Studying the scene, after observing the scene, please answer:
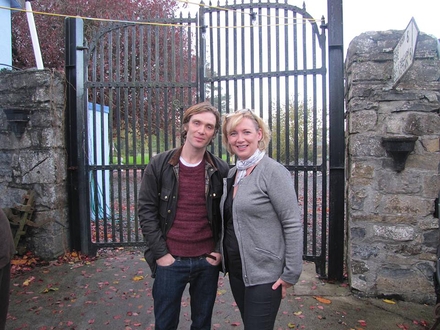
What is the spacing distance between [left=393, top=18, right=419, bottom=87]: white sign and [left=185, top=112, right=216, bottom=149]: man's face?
166 cm

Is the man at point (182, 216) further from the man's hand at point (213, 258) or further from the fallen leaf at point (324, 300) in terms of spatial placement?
the fallen leaf at point (324, 300)

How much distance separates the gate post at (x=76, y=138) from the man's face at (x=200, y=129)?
2800 mm

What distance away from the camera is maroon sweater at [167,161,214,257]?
2.14m

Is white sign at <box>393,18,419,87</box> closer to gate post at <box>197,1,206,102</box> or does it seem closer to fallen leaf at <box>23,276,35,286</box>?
gate post at <box>197,1,206,102</box>

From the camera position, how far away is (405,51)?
114 inches

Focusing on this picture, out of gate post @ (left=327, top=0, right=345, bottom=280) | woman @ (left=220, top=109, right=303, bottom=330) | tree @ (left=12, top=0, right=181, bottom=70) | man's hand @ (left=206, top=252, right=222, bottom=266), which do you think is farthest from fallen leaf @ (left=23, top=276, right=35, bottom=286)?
tree @ (left=12, top=0, right=181, bottom=70)

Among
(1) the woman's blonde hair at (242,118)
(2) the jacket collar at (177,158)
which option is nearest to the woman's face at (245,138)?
(1) the woman's blonde hair at (242,118)

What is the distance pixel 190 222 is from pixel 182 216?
0.20 feet

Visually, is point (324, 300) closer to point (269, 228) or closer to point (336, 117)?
point (336, 117)

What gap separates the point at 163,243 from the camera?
212 cm

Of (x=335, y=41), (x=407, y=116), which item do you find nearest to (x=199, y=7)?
(x=335, y=41)

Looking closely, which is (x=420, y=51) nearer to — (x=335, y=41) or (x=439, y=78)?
(x=439, y=78)

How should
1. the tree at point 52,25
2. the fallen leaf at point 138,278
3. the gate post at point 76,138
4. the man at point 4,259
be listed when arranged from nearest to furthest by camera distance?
the man at point 4,259
the fallen leaf at point 138,278
the gate post at point 76,138
the tree at point 52,25

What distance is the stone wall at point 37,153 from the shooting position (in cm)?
434
